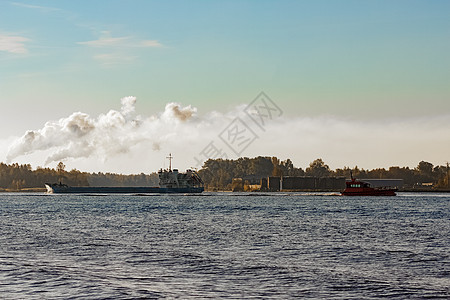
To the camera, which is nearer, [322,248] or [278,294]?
[278,294]

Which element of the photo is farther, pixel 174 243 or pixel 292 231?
pixel 292 231

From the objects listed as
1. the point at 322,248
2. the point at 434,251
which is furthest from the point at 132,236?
the point at 434,251

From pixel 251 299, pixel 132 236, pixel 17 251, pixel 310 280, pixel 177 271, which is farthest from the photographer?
pixel 132 236

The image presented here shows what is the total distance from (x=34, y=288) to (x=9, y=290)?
1169 millimetres

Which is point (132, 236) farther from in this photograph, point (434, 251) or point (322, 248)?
point (434, 251)

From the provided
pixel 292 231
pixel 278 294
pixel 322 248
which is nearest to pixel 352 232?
pixel 292 231

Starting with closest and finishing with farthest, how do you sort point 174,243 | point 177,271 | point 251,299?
point 251,299
point 177,271
point 174,243

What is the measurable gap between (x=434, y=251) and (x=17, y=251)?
102 feet

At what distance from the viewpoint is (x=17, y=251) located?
45219 mm

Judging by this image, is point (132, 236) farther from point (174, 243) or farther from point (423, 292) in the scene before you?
point (423, 292)

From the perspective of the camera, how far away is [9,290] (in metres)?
28.9

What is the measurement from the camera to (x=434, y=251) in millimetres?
45375

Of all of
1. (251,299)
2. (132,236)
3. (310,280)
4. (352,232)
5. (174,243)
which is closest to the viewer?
(251,299)

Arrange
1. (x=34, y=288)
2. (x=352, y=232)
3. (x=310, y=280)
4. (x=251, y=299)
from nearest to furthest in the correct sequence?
(x=251, y=299), (x=34, y=288), (x=310, y=280), (x=352, y=232)
